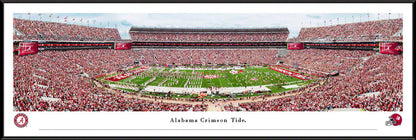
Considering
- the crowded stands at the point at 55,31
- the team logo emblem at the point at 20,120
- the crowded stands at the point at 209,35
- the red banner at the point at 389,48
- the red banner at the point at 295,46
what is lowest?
the team logo emblem at the point at 20,120

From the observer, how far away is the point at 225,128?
8.45 metres

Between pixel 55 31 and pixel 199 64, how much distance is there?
30.7 metres

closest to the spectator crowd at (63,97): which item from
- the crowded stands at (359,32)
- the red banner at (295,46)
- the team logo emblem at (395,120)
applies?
the team logo emblem at (395,120)

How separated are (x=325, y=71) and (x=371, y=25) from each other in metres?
18.3

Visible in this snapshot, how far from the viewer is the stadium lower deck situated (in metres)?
12.9

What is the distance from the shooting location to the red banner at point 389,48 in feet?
81.1

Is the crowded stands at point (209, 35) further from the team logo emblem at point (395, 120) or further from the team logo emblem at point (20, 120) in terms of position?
the team logo emblem at point (395, 120)

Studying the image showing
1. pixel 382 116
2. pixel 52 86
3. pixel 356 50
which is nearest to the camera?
pixel 382 116

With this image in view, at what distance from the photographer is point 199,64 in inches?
1977

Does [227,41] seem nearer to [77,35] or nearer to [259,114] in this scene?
[77,35]

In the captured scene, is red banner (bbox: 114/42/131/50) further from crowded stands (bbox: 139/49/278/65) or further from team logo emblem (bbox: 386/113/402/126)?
team logo emblem (bbox: 386/113/402/126)

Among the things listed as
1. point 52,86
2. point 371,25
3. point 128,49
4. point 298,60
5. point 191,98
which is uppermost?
point 371,25

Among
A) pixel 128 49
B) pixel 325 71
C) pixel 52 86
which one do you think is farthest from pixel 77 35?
pixel 325 71

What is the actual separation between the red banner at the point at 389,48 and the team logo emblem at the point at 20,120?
33856mm
